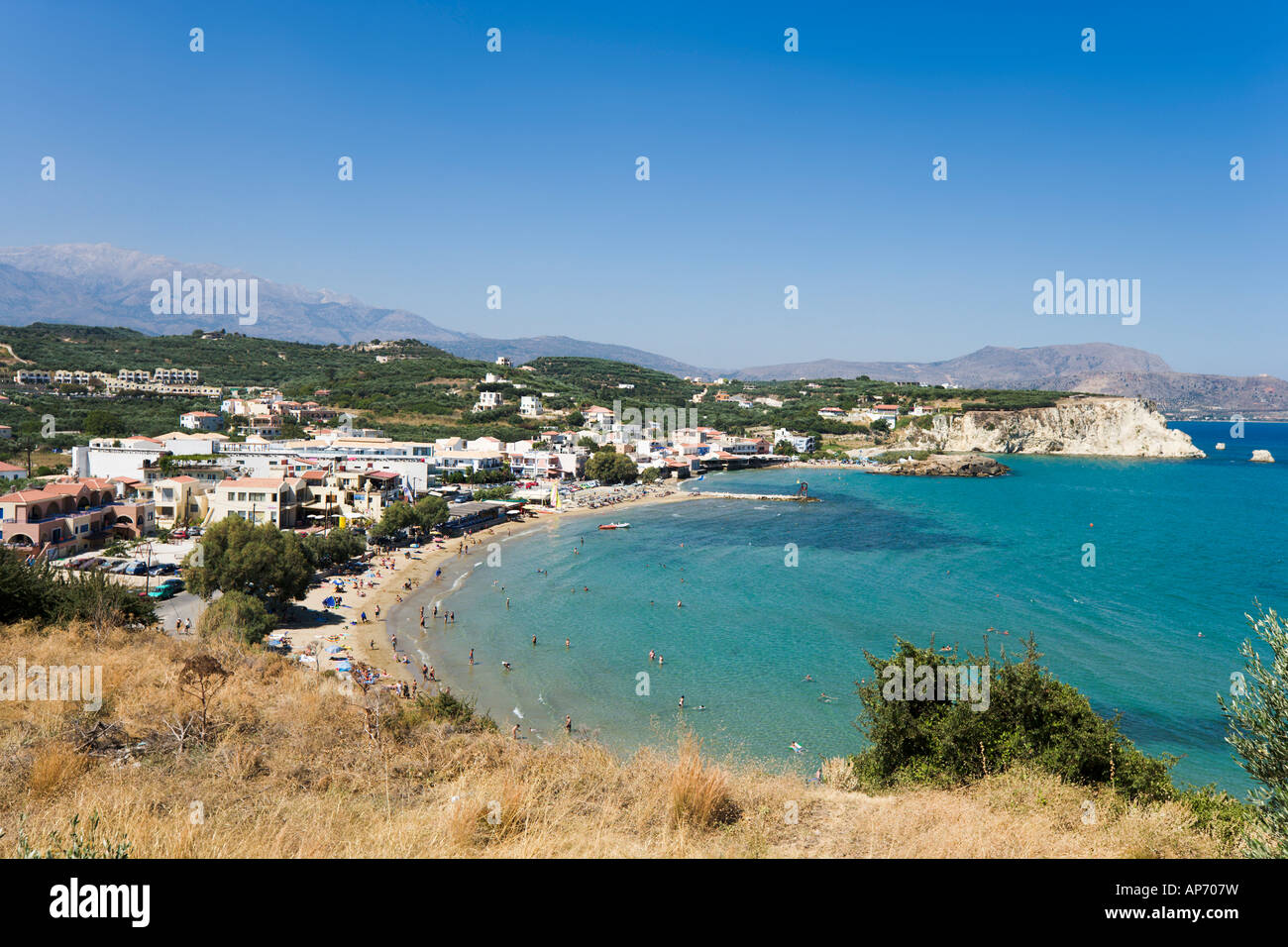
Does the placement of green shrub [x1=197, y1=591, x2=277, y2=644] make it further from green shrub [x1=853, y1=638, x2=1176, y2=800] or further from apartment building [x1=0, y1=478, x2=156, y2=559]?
green shrub [x1=853, y1=638, x2=1176, y2=800]

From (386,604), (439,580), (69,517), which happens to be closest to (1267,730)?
(386,604)

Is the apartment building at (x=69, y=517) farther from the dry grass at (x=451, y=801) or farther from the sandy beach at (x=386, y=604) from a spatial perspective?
the dry grass at (x=451, y=801)

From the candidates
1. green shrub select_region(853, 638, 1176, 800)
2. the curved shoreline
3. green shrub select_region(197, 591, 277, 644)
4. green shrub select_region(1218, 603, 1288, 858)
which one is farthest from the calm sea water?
green shrub select_region(1218, 603, 1288, 858)

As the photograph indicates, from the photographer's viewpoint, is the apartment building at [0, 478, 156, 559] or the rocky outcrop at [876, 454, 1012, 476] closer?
the apartment building at [0, 478, 156, 559]

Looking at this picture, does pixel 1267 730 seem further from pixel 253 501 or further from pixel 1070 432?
pixel 1070 432
